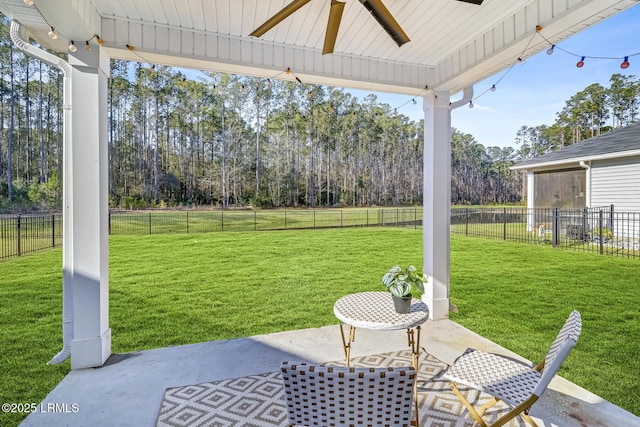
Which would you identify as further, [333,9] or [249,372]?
[249,372]

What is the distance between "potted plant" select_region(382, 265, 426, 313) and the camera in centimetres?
186

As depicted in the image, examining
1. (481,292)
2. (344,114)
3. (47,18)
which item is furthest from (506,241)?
(47,18)

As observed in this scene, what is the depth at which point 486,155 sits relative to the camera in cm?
558

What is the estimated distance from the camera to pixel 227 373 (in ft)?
7.06

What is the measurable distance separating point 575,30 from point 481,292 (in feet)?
9.86

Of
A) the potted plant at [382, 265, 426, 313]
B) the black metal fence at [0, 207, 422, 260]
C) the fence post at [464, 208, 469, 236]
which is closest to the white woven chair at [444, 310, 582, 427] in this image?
the potted plant at [382, 265, 426, 313]

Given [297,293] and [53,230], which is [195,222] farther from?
[297,293]

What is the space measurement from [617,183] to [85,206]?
622cm

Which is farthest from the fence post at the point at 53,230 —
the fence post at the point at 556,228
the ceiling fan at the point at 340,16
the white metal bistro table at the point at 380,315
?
the fence post at the point at 556,228

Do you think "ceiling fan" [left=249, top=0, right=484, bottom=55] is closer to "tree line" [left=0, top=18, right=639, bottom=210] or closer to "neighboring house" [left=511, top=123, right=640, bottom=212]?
"tree line" [left=0, top=18, right=639, bottom=210]

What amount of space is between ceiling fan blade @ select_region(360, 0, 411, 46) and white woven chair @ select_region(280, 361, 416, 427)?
57.4 inches

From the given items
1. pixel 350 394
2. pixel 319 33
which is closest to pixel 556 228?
pixel 319 33

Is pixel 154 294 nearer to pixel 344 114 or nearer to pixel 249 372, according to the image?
pixel 249 372

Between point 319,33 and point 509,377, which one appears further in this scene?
point 319,33
